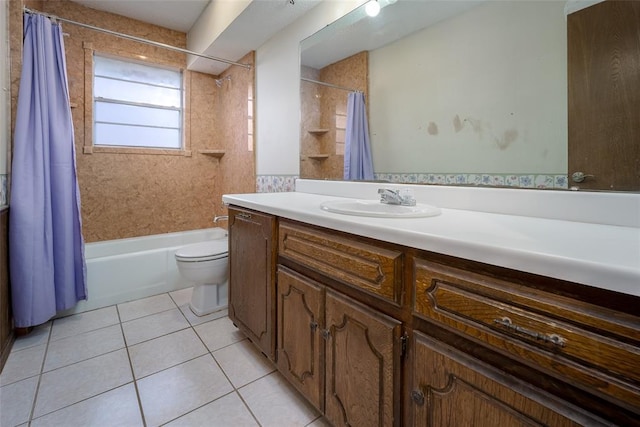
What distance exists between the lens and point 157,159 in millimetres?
3066

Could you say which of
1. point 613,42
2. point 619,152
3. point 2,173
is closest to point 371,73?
point 613,42

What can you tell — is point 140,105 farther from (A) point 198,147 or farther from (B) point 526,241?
(B) point 526,241

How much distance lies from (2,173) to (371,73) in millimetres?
2157

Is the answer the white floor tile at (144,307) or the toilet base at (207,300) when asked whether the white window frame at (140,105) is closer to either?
the white floor tile at (144,307)

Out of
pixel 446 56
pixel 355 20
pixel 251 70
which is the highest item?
pixel 251 70

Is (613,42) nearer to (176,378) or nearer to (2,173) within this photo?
(176,378)

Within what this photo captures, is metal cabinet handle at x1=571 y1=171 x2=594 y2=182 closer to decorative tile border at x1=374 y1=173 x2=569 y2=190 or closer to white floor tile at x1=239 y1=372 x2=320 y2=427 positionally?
decorative tile border at x1=374 y1=173 x2=569 y2=190

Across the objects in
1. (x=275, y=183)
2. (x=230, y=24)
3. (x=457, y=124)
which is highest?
(x=230, y=24)

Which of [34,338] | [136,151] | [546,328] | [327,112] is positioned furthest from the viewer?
[136,151]

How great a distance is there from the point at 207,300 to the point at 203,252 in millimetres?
357

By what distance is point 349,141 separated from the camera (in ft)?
5.89

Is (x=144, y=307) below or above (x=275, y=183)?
below

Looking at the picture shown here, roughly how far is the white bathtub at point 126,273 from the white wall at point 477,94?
2035 millimetres

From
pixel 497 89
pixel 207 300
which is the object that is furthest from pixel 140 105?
pixel 497 89
